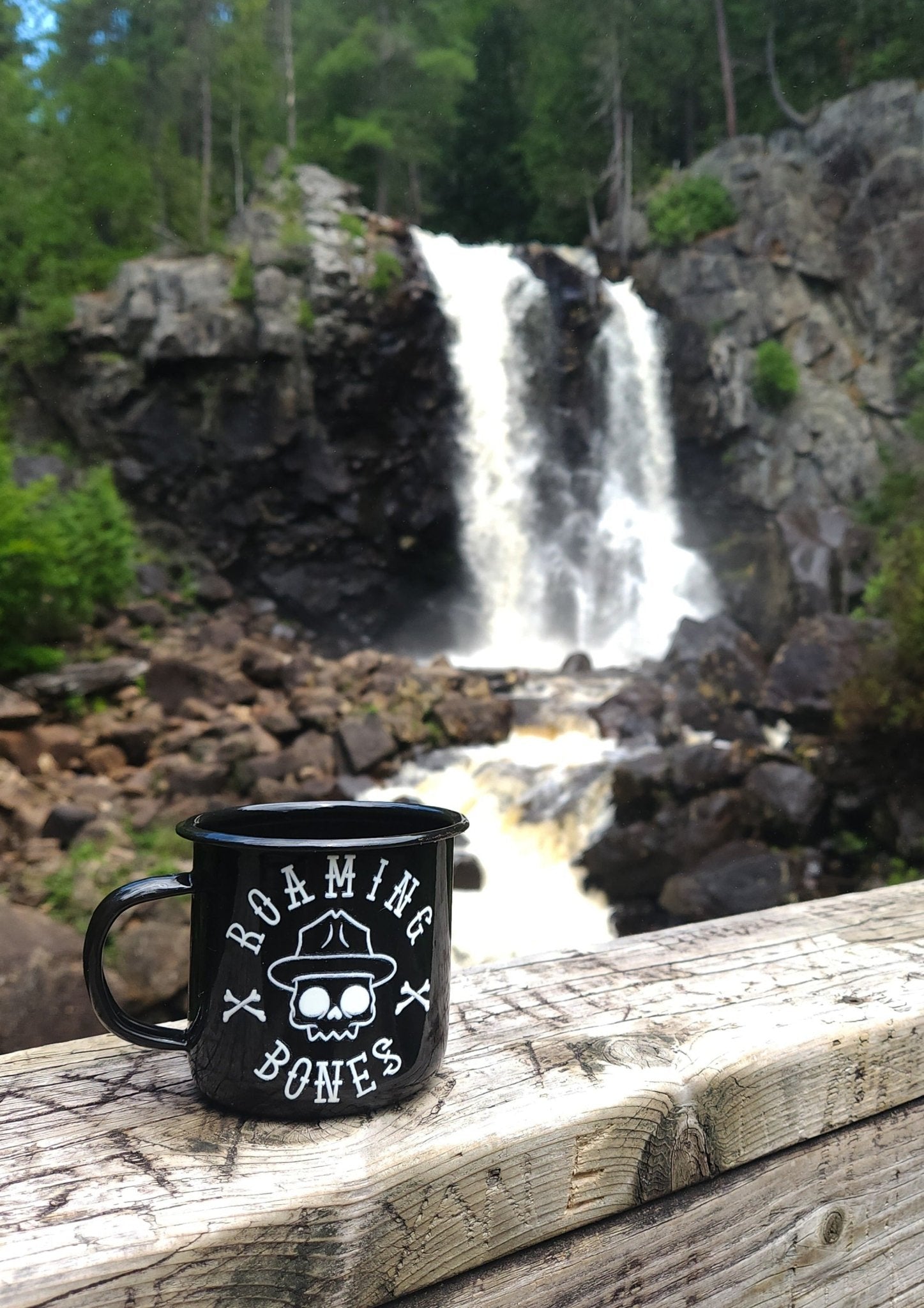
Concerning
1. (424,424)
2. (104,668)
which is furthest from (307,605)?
(104,668)

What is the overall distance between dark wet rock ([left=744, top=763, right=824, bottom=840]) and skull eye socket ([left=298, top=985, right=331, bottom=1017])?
3.83 meters

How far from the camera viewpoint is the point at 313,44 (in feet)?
31.3

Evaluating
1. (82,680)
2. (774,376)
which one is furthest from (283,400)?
(774,376)

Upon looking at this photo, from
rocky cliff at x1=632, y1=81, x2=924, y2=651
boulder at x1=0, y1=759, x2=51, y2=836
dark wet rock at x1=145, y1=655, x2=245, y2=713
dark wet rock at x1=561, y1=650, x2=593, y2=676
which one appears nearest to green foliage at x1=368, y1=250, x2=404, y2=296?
rocky cliff at x1=632, y1=81, x2=924, y2=651

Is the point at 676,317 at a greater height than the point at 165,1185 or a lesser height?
greater

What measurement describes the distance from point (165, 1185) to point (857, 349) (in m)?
12.3

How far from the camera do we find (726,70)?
10.1 metres

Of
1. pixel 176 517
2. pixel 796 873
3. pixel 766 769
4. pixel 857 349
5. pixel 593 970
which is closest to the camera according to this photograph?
pixel 593 970

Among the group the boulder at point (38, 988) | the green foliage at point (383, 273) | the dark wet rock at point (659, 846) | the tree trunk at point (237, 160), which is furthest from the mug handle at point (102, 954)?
the tree trunk at point (237, 160)

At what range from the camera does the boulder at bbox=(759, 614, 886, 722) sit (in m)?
4.87

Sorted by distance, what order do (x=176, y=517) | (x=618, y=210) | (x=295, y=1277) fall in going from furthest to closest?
(x=618, y=210) → (x=176, y=517) → (x=295, y=1277)

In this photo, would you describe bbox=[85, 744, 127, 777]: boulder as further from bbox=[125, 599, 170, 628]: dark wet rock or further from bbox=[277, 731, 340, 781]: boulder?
bbox=[125, 599, 170, 628]: dark wet rock

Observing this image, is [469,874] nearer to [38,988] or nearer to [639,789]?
[639,789]

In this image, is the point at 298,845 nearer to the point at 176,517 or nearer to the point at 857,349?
the point at 176,517
